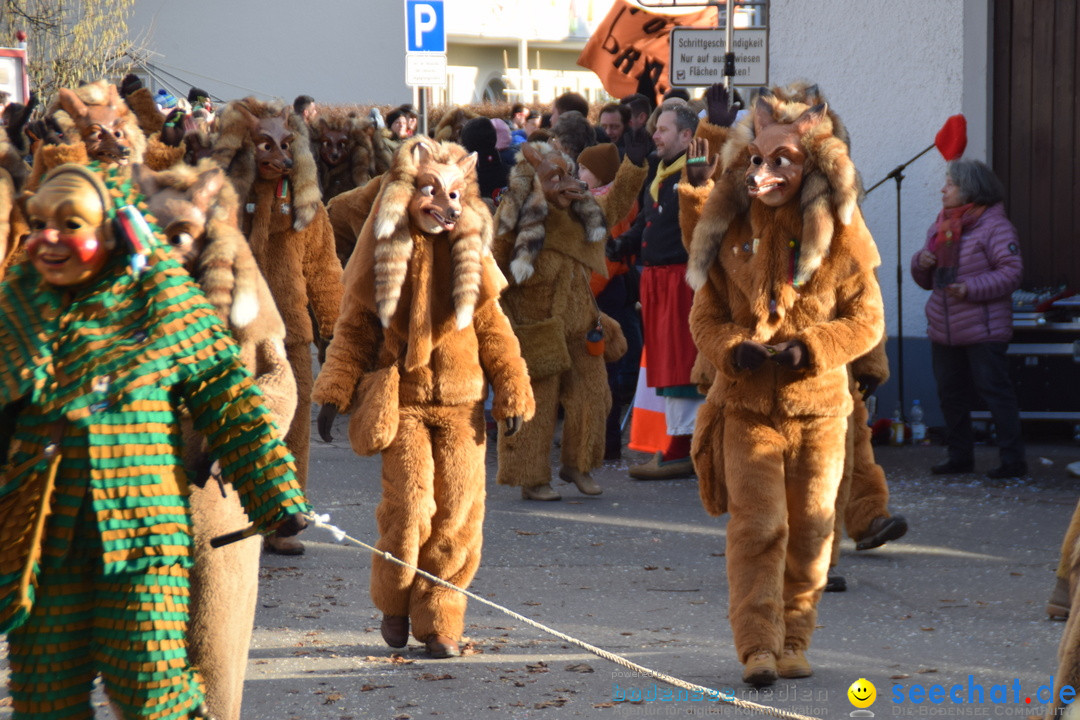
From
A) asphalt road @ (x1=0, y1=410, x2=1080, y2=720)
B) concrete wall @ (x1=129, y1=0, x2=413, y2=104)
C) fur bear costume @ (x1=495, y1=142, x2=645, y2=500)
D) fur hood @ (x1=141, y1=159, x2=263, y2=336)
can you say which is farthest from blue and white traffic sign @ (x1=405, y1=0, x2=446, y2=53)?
concrete wall @ (x1=129, y1=0, x2=413, y2=104)

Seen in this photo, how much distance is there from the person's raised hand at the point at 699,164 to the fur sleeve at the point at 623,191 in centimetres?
298

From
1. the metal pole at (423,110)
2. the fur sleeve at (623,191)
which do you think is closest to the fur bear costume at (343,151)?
the metal pole at (423,110)

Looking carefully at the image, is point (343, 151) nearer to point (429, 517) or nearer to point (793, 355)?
point (429, 517)

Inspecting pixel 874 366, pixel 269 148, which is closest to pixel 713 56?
pixel 269 148

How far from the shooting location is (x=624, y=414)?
1208cm

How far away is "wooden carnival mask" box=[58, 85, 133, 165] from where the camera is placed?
6.82m

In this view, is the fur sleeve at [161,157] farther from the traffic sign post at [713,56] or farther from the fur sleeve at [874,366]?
the traffic sign post at [713,56]

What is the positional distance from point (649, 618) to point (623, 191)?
13.7 feet

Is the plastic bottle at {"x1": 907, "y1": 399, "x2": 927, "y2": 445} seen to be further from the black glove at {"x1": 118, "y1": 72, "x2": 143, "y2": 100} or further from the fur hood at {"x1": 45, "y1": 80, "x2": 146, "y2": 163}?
the black glove at {"x1": 118, "y1": 72, "x2": 143, "y2": 100}

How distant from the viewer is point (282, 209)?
7.46 m

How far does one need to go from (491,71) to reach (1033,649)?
34278 mm

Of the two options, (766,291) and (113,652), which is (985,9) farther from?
(113,652)

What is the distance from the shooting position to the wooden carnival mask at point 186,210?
4.39m

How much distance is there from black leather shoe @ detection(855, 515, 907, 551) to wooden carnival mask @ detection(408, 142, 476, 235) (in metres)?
2.82
